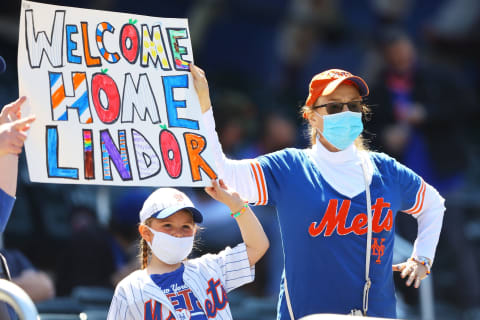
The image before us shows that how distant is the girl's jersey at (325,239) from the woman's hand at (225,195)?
114 mm

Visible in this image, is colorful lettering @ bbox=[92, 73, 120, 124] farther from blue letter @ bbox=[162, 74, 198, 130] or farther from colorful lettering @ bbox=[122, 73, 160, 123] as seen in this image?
blue letter @ bbox=[162, 74, 198, 130]

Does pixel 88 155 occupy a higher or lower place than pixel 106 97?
lower

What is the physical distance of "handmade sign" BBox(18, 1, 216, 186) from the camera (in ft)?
12.5

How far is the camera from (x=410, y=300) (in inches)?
265

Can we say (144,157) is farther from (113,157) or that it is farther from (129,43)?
(129,43)

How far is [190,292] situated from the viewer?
12.7 ft

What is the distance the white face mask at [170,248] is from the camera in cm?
395

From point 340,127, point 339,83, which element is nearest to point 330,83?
point 339,83

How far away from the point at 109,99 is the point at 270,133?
11.3 feet

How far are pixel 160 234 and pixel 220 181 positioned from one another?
0.36 m

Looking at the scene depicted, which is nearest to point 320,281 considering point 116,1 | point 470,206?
point 470,206

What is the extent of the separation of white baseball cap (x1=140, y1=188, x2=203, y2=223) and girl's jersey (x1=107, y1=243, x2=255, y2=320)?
0.23m

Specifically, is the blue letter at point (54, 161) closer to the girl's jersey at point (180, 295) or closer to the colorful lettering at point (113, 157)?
the colorful lettering at point (113, 157)

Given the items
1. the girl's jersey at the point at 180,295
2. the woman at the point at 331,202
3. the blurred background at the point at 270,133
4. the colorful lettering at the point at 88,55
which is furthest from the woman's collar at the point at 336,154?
the blurred background at the point at 270,133
